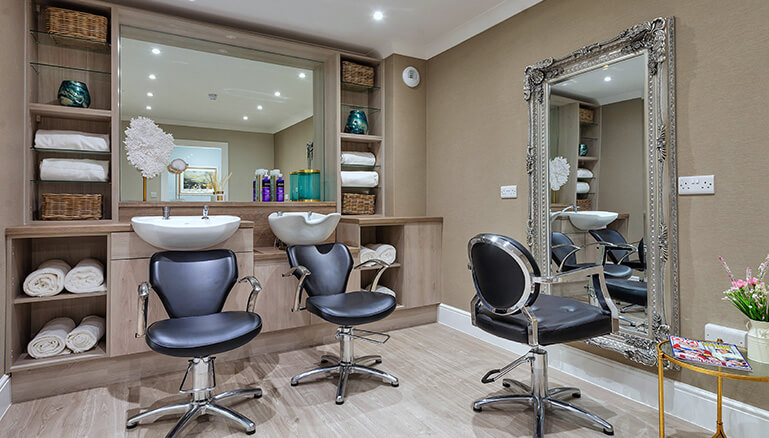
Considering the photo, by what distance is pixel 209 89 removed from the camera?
3.22 metres

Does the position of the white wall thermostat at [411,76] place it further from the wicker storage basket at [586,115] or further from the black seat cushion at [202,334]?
the black seat cushion at [202,334]

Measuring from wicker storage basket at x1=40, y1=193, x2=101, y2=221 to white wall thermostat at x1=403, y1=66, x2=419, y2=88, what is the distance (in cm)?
259

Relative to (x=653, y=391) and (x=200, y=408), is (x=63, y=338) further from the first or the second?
(x=653, y=391)

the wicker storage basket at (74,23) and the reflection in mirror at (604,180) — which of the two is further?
the wicker storage basket at (74,23)

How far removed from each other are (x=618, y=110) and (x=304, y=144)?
2401 millimetres

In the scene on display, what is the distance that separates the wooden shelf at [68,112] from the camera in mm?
2535

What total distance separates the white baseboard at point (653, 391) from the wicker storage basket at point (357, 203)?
1.65 metres

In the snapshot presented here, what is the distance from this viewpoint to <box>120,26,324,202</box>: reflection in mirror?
292 centimetres

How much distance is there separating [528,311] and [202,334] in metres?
1.48

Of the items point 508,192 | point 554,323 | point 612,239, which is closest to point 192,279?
point 554,323

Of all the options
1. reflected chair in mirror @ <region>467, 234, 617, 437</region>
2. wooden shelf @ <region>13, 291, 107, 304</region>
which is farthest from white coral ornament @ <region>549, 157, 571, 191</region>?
wooden shelf @ <region>13, 291, 107, 304</region>

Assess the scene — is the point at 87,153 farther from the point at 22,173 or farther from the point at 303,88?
the point at 303,88

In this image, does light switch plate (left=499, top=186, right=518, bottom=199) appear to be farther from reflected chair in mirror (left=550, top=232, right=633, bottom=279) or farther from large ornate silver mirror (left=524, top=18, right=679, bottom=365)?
reflected chair in mirror (left=550, top=232, right=633, bottom=279)

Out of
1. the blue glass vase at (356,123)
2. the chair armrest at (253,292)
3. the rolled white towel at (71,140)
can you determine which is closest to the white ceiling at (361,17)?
the blue glass vase at (356,123)
